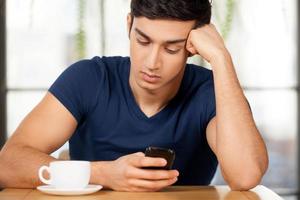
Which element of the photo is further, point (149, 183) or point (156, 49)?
point (156, 49)

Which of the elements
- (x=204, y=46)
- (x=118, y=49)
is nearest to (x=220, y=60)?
(x=204, y=46)

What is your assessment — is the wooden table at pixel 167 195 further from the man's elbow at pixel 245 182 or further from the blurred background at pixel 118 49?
the blurred background at pixel 118 49

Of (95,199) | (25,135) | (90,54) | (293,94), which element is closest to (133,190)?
(95,199)

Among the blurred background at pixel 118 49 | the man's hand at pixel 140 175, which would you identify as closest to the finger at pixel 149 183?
the man's hand at pixel 140 175

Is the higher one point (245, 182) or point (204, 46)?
point (204, 46)

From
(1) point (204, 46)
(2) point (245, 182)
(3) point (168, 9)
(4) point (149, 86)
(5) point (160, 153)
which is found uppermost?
(3) point (168, 9)

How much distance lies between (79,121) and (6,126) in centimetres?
172

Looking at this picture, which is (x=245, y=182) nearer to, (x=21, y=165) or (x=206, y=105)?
(x=206, y=105)

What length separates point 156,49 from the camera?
1.88 meters

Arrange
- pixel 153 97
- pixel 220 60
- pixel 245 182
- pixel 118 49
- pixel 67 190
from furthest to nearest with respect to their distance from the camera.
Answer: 1. pixel 118 49
2. pixel 153 97
3. pixel 220 60
4. pixel 245 182
5. pixel 67 190

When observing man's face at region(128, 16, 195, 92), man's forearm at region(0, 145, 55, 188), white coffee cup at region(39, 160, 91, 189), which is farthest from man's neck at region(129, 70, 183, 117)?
white coffee cup at region(39, 160, 91, 189)

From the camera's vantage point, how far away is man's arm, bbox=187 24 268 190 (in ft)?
5.98

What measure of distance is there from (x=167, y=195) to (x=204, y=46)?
570 millimetres

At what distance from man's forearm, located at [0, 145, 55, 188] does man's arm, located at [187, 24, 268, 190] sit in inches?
19.4
